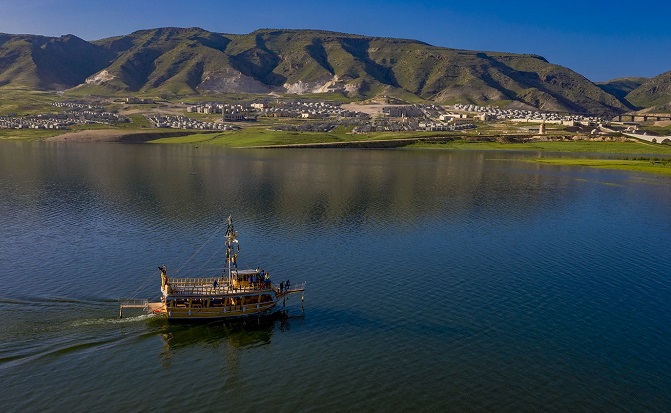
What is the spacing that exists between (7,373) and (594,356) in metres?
45.3

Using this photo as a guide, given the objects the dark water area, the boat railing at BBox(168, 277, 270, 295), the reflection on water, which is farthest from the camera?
the boat railing at BBox(168, 277, 270, 295)

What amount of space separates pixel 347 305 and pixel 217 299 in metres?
12.6

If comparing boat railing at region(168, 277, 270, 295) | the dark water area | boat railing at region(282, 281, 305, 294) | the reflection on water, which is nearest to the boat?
boat railing at region(168, 277, 270, 295)

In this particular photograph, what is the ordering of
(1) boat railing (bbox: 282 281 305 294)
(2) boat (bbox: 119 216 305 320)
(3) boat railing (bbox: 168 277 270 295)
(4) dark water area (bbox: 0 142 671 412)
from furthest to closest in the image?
(1) boat railing (bbox: 282 281 305 294) < (3) boat railing (bbox: 168 277 270 295) < (2) boat (bbox: 119 216 305 320) < (4) dark water area (bbox: 0 142 671 412)

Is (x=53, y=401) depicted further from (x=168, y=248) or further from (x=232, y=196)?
(x=232, y=196)

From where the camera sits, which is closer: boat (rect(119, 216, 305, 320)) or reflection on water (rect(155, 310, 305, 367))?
reflection on water (rect(155, 310, 305, 367))

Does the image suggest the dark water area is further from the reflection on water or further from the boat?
the boat

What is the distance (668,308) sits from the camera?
51.8 m

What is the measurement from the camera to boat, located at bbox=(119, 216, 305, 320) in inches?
1801

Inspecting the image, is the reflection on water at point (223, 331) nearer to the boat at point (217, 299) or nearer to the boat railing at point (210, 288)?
the boat at point (217, 299)

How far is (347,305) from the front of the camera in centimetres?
5016

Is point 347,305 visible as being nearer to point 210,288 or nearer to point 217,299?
point 217,299

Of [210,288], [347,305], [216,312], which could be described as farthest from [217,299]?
[347,305]

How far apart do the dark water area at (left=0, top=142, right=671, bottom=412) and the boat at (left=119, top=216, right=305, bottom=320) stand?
1.19 m
